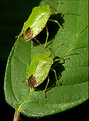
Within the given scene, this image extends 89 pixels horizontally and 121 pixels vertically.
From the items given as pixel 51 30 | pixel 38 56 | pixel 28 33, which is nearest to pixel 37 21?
pixel 28 33

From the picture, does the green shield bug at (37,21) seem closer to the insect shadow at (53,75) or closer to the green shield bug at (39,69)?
the green shield bug at (39,69)

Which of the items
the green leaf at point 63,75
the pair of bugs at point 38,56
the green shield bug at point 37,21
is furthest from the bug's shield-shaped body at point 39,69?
the green shield bug at point 37,21

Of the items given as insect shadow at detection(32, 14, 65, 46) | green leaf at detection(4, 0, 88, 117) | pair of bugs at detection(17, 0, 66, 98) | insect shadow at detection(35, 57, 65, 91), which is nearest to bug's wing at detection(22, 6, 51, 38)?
pair of bugs at detection(17, 0, 66, 98)

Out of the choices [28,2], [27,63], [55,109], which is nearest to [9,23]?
[28,2]

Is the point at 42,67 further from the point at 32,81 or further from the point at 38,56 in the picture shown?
the point at 32,81

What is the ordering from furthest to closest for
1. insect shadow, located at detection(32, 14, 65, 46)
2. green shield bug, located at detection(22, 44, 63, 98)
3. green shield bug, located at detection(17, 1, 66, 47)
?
green shield bug, located at detection(17, 1, 66, 47) → insect shadow, located at detection(32, 14, 65, 46) → green shield bug, located at detection(22, 44, 63, 98)

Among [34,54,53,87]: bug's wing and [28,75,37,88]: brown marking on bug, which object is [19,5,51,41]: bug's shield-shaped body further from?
[28,75,37,88]: brown marking on bug

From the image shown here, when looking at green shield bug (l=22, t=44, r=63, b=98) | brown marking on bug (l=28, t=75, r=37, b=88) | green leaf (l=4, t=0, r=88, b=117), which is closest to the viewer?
green leaf (l=4, t=0, r=88, b=117)
